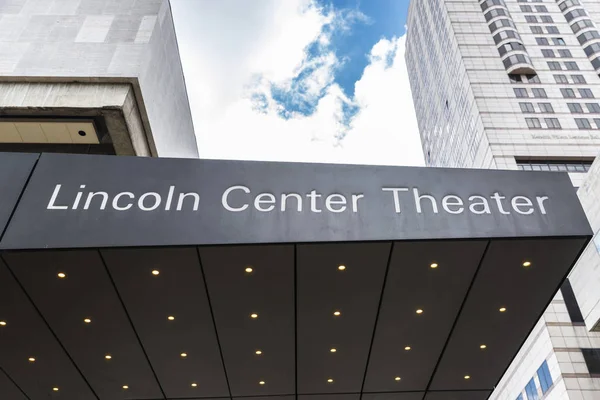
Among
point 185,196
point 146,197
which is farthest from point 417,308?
point 146,197

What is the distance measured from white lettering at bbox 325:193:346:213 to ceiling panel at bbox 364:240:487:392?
3.74ft

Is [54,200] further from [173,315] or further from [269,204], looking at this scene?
[269,204]

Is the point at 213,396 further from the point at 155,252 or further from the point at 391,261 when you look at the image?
the point at 391,261

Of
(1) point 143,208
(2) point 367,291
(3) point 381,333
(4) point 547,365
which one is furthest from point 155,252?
(4) point 547,365

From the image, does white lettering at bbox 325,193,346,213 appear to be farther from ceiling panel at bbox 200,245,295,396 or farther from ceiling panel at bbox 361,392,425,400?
ceiling panel at bbox 361,392,425,400

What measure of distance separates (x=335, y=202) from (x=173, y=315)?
3.74 m

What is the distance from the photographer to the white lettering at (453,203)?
8.79 m

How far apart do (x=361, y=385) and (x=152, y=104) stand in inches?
477

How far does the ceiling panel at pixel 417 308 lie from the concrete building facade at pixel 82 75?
1091 centimetres

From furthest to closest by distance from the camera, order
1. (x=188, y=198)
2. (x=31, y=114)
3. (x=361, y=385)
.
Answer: (x=31, y=114) < (x=361, y=385) < (x=188, y=198)

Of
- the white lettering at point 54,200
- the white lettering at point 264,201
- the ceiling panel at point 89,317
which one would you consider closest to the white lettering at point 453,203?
the white lettering at point 264,201

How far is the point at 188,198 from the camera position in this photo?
877 centimetres

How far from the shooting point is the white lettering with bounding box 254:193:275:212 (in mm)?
8688

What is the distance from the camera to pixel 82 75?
1636 centimetres
